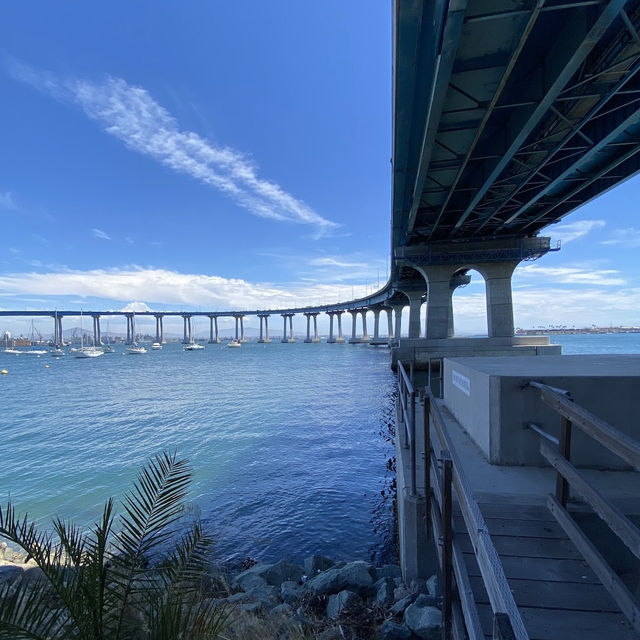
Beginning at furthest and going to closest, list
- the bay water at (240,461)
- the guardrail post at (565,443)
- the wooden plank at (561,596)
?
the bay water at (240,461)
the guardrail post at (565,443)
the wooden plank at (561,596)

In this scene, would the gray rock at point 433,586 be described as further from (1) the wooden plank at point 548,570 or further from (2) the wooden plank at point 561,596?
(2) the wooden plank at point 561,596

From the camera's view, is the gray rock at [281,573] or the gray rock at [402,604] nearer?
the gray rock at [402,604]

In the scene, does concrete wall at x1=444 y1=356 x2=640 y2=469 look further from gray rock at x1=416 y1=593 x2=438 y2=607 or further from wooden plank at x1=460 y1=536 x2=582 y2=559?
gray rock at x1=416 y1=593 x2=438 y2=607

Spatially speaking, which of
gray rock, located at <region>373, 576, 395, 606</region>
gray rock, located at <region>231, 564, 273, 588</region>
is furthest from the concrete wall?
gray rock, located at <region>231, 564, 273, 588</region>

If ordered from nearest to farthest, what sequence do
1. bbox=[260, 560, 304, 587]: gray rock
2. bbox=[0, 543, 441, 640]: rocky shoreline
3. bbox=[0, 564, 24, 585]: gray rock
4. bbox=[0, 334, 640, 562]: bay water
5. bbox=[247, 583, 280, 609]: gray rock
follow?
1. bbox=[0, 543, 441, 640]: rocky shoreline
2. bbox=[247, 583, 280, 609]: gray rock
3. bbox=[260, 560, 304, 587]: gray rock
4. bbox=[0, 564, 24, 585]: gray rock
5. bbox=[0, 334, 640, 562]: bay water

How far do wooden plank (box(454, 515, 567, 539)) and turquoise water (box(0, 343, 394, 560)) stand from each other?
404 cm

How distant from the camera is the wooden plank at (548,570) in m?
2.85

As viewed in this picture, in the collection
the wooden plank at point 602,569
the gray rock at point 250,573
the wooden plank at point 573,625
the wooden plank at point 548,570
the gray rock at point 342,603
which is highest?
the wooden plank at point 602,569

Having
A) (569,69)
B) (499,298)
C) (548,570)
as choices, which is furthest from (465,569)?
(499,298)

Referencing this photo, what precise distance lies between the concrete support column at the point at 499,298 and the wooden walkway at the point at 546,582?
30.8m

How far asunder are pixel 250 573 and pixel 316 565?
1.10 meters

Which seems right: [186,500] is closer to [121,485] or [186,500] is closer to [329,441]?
[121,485]

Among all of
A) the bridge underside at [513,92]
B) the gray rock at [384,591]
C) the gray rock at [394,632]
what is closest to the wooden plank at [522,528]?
the gray rock at [394,632]

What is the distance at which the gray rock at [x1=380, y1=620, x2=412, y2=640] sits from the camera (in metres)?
3.66
